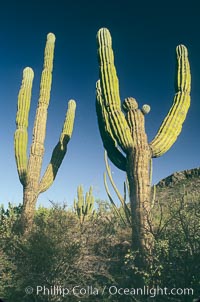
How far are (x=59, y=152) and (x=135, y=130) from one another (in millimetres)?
4836

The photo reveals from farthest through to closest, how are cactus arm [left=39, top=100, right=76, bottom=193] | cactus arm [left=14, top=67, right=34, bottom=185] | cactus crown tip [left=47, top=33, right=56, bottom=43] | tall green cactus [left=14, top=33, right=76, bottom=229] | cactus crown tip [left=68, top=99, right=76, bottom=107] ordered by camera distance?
cactus crown tip [left=68, top=99, right=76, bottom=107], cactus crown tip [left=47, top=33, right=56, bottom=43], cactus arm [left=39, top=100, right=76, bottom=193], cactus arm [left=14, top=67, right=34, bottom=185], tall green cactus [left=14, top=33, right=76, bottom=229]

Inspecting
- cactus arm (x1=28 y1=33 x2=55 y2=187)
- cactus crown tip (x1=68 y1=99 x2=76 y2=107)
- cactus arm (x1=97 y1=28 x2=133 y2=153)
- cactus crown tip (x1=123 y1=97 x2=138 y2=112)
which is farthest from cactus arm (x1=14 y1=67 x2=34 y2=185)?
cactus crown tip (x1=123 y1=97 x2=138 y2=112)

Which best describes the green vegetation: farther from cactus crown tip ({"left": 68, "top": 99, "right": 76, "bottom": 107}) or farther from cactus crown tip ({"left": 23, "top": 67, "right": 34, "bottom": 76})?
cactus crown tip ({"left": 23, "top": 67, "right": 34, "bottom": 76})

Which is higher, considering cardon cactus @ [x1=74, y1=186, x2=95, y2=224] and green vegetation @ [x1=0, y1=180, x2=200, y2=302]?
cardon cactus @ [x1=74, y1=186, x2=95, y2=224]

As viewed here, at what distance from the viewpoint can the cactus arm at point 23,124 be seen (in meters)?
11.9

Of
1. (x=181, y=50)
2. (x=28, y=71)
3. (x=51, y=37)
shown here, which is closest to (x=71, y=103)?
(x=28, y=71)

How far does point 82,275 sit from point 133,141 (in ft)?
10.5

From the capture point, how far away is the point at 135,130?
8.66 metres

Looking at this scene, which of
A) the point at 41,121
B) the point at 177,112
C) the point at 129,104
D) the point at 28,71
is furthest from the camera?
the point at 28,71

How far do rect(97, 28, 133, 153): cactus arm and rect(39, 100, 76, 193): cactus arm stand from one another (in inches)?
159

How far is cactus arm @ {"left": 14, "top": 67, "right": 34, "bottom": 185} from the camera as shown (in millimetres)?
11859

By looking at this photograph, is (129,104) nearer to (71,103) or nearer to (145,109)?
(145,109)

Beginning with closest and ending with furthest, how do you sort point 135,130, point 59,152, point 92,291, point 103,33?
point 92,291 → point 135,130 → point 103,33 → point 59,152

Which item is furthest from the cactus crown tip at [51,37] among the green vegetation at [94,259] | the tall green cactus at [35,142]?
the green vegetation at [94,259]
